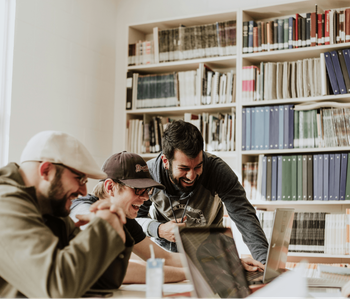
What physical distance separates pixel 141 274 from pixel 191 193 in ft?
2.60

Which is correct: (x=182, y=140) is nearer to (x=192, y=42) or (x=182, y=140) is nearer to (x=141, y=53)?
(x=192, y=42)

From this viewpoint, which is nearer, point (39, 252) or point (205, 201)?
point (39, 252)

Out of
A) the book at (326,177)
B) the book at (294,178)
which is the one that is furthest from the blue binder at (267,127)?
the book at (326,177)

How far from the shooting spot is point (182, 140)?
6.37 ft

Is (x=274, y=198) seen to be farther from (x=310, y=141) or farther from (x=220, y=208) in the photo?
(x=220, y=208)

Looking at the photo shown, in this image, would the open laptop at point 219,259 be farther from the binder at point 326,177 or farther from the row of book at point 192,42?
the row of book at point 192,42

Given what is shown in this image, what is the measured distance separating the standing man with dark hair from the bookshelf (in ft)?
3.19

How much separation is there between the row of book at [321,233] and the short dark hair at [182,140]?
138 centimetres

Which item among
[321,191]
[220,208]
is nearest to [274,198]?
[321,191]

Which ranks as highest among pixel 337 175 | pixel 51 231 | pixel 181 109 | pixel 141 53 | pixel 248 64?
pixel 141 53

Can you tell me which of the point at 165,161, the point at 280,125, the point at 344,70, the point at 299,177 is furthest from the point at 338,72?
the point at 165,161

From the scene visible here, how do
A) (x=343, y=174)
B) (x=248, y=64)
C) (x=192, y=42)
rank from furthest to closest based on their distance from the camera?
(x=192, y=42)
(x=248, y=64)
(x=343, y=174)

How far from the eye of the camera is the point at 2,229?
0.97 meters

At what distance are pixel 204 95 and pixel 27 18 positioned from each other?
1.47 m
